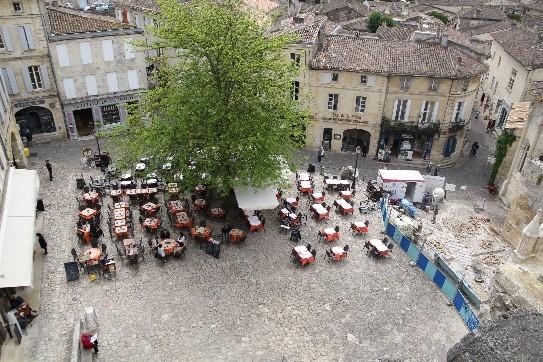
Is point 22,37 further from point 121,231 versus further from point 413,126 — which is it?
point 413,126

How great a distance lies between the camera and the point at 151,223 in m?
26.5

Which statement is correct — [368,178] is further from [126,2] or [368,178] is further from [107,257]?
[126,2]

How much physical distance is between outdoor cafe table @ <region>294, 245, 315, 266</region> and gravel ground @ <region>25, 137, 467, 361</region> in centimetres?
38

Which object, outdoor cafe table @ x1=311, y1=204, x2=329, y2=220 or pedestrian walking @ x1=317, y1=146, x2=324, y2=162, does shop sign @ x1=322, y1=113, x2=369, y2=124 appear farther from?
outdoor cafe table @ x1=311, y1=204, x2=329, y2=220

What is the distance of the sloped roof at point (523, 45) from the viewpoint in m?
42.6

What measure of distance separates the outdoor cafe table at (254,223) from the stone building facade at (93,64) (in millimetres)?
14360

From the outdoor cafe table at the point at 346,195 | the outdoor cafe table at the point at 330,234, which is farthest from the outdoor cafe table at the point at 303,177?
the outdoor cafe table at the point at 330,234

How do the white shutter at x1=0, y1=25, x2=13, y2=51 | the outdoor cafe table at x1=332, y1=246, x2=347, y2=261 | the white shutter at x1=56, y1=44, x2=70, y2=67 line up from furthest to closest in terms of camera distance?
the white shutter at x1=56, y1=44, x2=70, y2=67, the white shutter at x1=0, y1=25, x2=13, y2=51, the outdoor cafe table at x1=332, y1=246, x2=347, y2=261

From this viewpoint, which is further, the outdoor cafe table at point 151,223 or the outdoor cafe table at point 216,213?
the outdoor cafe table at point 216,213

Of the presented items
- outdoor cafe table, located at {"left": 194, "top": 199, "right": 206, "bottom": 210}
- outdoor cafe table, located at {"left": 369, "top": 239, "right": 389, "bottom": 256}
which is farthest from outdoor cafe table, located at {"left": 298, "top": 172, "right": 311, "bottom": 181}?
outdoor cafe table, located at {"left": 369, "top": 239, "right": 389, "bottom": 256}

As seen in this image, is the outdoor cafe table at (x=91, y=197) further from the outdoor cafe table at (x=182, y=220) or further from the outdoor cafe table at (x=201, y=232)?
the outdoor cafe table at (x=201, y=232)

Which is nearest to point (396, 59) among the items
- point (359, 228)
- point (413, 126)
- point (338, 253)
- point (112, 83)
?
point (413, 126)

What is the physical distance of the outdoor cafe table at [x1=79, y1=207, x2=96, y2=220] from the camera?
88.0 feet

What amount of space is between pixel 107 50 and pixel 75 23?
2805mm
